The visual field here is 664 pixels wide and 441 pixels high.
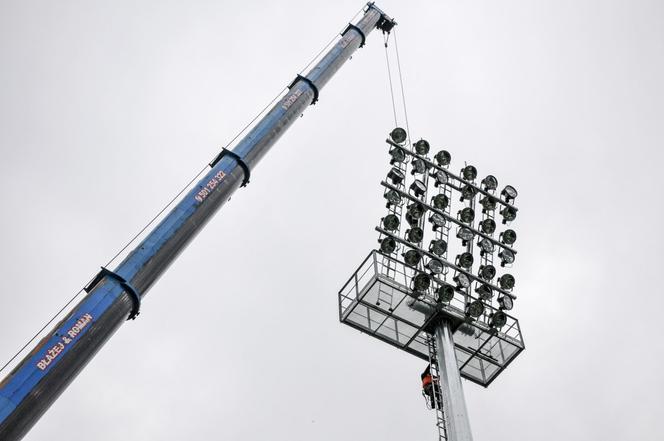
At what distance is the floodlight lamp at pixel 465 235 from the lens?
24.4m

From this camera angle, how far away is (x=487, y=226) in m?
25.2

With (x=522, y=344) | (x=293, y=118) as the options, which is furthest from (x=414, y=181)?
(x=522, y=344)

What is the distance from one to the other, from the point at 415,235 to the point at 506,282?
3.76 metres

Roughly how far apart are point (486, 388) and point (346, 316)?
6.09 meters

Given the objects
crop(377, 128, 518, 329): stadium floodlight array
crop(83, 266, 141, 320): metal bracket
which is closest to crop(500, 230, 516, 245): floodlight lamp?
crop(377, 128, 518, 329): stadium floodlight array

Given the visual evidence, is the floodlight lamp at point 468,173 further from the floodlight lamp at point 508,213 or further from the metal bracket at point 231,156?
the metal bracket at point 231,156

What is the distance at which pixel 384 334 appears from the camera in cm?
2270

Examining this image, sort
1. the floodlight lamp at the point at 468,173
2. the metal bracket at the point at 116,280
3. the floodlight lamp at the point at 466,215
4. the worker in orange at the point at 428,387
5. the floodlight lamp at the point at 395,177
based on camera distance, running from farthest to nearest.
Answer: the floodlight lamp at the point at 468,173, the floodlight lamp at the point at 466,215, the floodlight lamp at the point at 395,177, the worker in orange at the point at 428,387, the metal bracket at the point at 116,280

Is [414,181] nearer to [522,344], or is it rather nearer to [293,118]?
[293,118]

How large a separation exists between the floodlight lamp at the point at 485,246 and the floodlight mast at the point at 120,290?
328 inches

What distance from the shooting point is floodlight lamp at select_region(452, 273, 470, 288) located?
23.0 metres

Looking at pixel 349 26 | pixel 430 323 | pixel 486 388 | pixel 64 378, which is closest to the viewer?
pixel 64 378

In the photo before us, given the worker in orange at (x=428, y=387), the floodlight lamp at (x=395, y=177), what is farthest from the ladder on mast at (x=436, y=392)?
the floodlight lamp at (x=395, y=177)

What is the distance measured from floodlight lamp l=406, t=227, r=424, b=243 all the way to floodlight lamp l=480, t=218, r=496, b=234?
3302mm
